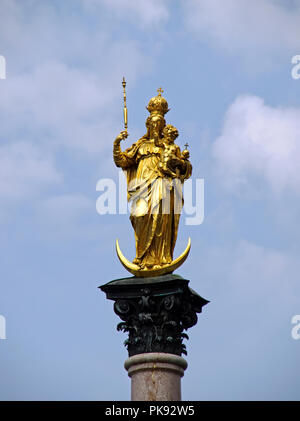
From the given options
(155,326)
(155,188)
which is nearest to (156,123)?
(155,188)

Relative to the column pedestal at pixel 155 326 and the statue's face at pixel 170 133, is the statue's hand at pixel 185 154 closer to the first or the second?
the statue's face at pixel 170 133

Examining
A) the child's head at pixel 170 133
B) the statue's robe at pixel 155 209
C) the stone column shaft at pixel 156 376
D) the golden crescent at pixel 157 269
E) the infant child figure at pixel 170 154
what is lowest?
the stone column shaft at pixel 156 376

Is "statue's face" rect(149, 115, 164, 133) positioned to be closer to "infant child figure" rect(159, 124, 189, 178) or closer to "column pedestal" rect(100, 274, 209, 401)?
"infant child figure" rect(159, 124, 189, 178)

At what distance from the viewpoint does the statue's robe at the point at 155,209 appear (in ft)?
158

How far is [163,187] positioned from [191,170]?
139 centimetres

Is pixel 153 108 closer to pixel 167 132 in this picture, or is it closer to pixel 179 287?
pixel 167 132

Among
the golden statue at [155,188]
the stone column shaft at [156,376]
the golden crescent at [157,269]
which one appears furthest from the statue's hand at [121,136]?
the stone column shaft at [156,376]

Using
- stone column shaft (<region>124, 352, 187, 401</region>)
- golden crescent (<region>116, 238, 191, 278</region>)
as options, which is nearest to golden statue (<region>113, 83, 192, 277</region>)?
golden crescent (<region>116, 238, 191, 278</region>)

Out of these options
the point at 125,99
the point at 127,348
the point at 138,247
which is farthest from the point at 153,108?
the point at 127,348

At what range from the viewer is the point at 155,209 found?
48188mm

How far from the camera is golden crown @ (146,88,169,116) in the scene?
49719 mm

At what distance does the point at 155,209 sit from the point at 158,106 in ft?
11.7

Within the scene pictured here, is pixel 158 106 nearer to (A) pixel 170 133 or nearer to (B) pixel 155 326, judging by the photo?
(A) pixel 170 133
